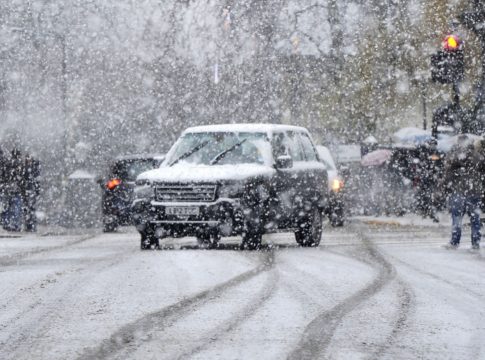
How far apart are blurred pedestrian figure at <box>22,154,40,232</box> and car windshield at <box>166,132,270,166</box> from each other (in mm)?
7516

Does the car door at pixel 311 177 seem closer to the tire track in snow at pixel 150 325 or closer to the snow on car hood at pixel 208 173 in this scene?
the snow on car hood at pixel 208 173

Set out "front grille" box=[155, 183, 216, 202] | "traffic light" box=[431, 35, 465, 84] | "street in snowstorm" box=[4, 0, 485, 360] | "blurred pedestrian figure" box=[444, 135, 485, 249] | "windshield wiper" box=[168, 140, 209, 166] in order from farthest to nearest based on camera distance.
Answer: "traffic light" box=[431, 35, 465, 84] < "blurred pedestrian figure" box=[444, 135, 485, 249] < "windshield wiper" box=[168, 140, 209, 166] < "front grille" box=[155, 183, 216, 202] < "street in snowstorm" box=[4, 0, 485, 360]

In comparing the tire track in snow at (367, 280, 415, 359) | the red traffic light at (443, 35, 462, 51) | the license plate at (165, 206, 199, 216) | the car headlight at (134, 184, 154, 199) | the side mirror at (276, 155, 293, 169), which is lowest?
the tire track in snow at (367, 280, 415, 359)

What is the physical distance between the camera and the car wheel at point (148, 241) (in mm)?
16031

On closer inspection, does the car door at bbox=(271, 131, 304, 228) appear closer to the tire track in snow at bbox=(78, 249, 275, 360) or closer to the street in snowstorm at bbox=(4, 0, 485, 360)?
the street in snowstorm at bbox=(4, 0, 485, 360)

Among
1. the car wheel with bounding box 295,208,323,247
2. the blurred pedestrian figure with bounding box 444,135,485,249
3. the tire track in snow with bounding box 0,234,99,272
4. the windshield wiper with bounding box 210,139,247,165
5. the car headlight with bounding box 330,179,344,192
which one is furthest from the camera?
the car headlight with bounding box 330,179,344,192

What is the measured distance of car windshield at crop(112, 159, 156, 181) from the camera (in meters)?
22.6

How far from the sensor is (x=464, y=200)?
1720cm

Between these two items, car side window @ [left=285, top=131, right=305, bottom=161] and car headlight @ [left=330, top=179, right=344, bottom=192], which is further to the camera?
car headlight @ [left=330, top=179, right=344, bottom=192]

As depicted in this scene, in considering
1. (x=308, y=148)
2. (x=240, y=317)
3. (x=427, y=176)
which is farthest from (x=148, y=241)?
(x=427, y=176)

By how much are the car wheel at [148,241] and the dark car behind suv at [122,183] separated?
6369mm

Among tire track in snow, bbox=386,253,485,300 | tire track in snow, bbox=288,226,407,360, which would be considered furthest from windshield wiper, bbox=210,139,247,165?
tire track in snow, bbox=288,226,407,360

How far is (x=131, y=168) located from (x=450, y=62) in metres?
6.32

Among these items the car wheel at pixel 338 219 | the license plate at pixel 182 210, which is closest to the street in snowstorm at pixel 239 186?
the license plate at pixel 182 210
